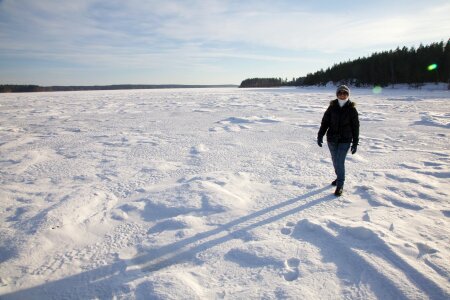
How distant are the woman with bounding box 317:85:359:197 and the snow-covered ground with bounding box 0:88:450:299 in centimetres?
42

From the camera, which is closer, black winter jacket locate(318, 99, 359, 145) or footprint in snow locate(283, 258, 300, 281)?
footprint in snow locate(283, 258, 300, 281)

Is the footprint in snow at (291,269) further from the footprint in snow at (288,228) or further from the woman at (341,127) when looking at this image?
the woman at (341,127)

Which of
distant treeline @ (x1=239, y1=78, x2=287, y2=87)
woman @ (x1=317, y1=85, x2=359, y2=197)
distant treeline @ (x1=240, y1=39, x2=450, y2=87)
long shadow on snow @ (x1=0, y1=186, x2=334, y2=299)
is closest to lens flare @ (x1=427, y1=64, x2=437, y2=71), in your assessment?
distant treeline @ (x1=240, y1=39, x2=450, y2=87)

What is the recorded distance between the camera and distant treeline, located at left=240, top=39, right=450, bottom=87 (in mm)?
29188

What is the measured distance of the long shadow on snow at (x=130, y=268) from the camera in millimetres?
2027

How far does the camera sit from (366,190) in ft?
12.3

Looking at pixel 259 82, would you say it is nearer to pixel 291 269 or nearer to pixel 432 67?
pixel 432 67

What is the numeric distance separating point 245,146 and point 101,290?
4586 millimetres

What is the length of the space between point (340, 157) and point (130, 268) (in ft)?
9.65

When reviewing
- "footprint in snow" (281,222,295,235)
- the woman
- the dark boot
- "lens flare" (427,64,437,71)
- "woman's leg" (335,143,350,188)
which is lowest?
"footprint in snow" (281,222,295,235)

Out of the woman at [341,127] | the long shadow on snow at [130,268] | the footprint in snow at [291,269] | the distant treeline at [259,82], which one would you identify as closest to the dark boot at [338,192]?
the woman at [341,127]

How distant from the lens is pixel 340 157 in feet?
12.0

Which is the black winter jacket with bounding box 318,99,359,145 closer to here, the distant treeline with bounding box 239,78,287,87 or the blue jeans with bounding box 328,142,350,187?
the blue jeans with bounding box 328,142,350,187

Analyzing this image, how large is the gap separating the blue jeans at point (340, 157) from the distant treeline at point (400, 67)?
33905 millimetres
